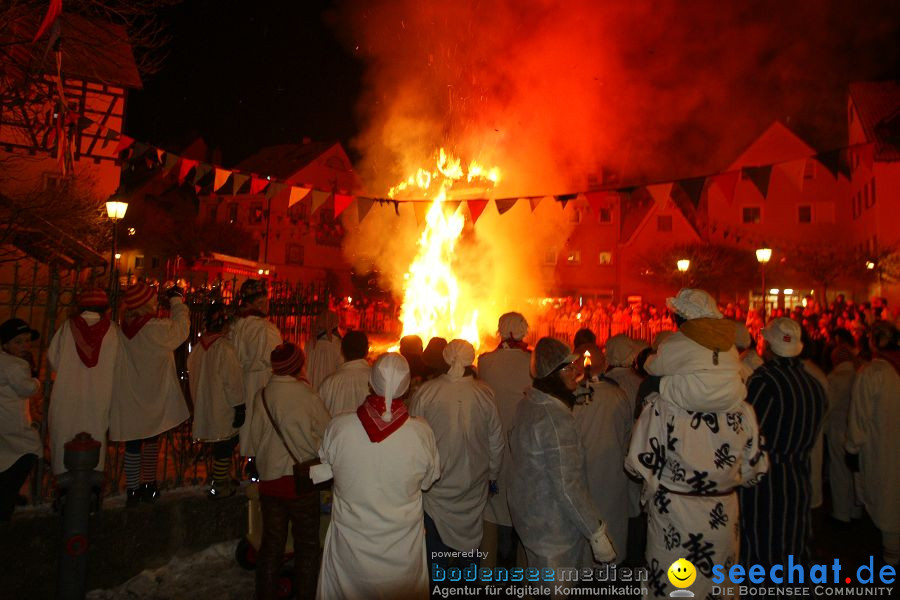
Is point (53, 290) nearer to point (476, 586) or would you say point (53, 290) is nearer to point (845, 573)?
point (476, 586)

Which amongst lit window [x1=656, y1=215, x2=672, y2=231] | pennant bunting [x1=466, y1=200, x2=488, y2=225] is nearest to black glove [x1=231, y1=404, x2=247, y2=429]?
pennant bunting [x1=466, y1=200, x2=488, y2=225]

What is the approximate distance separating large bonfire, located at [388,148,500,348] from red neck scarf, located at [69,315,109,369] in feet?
54.2

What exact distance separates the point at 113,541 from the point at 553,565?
3.70 m

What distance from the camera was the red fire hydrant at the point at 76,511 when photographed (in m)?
4.08

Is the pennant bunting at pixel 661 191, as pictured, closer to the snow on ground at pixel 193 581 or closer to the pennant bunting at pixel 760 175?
the pennant bunting at pixel 760 175

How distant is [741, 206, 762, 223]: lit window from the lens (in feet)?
102

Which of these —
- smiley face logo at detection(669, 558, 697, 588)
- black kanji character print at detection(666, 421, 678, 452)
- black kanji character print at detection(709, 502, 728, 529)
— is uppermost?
black kanji character print at detection(666, 421, 678, 452)

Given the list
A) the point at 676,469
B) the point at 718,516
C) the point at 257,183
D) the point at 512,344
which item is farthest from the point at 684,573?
the point at 257,183

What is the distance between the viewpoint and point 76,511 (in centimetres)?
412

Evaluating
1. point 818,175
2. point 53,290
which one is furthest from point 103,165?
point 818,175

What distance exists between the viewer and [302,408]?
416 centimetres

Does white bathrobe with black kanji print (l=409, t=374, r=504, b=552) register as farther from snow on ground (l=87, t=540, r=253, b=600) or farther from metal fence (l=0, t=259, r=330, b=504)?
metal fence (l=0, t=259, r=330, b=504)

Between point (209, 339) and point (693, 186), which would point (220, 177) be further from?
point (693, 186)

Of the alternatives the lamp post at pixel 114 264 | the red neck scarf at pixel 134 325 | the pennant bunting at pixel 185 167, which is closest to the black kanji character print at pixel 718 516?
the red neck scarf at pixel 134 325
